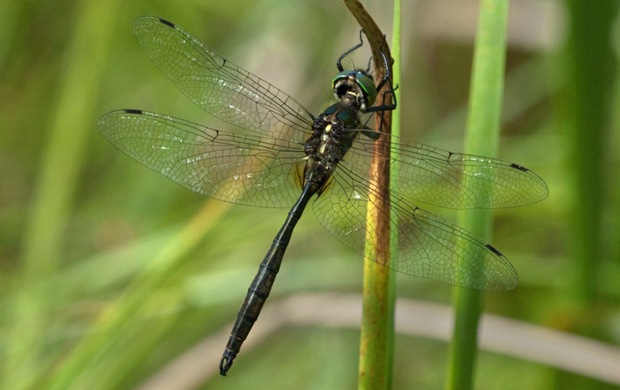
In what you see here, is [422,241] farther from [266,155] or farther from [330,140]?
[266,155]

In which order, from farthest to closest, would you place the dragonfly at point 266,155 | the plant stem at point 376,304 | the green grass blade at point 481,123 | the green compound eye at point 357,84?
the green compound eye at point 357,84, the dragonfly at point 266,155, the green grass blade at point 481,123, the plant stem at point 376,304

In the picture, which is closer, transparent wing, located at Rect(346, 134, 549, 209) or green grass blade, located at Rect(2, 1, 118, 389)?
transparent wing, located at Rect(346, 134, 549, 209)

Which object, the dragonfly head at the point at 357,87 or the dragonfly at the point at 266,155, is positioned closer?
the dragonfly at the point at 266,155

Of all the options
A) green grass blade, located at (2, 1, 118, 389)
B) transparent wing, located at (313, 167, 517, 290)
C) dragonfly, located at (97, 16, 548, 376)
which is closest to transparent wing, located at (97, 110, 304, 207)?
dragonfly, located at (97, 16, 548, 376)

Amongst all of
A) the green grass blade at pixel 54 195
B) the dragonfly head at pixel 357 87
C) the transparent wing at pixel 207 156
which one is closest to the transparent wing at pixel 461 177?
the dragonfly head at pixel 357 87

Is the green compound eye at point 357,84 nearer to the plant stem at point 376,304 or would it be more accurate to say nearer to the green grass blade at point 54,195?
the plant stem at point 376,304

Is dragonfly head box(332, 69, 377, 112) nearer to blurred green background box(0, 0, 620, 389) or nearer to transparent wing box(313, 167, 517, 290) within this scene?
transparent wing box(313, 167, 517, 290)

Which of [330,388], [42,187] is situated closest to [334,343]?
[330,388]

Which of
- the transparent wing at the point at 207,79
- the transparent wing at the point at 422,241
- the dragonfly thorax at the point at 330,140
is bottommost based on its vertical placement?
the transparent wing at the point at 422,241
